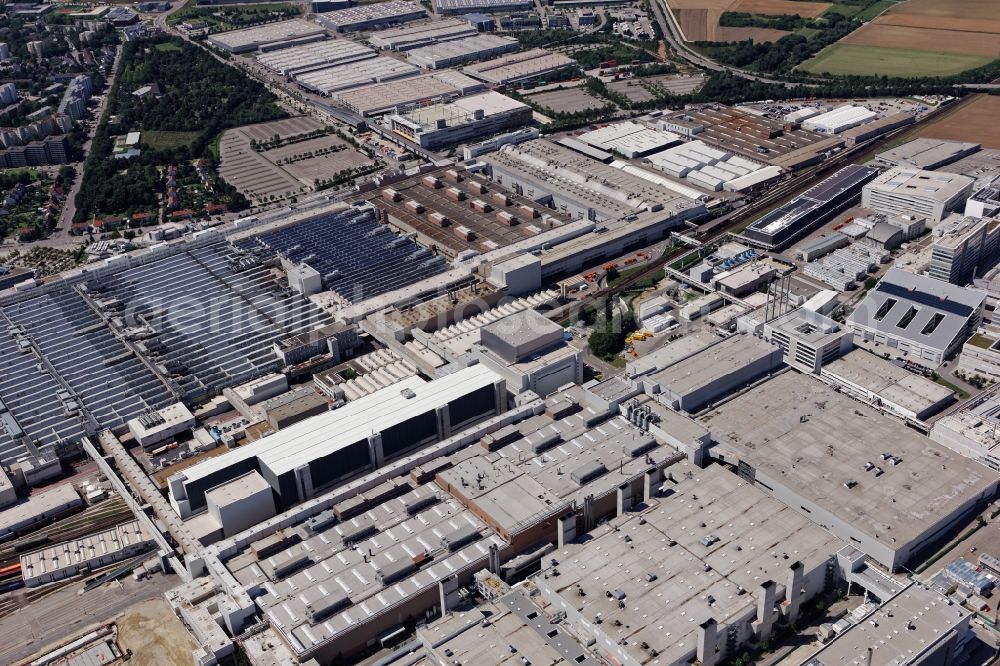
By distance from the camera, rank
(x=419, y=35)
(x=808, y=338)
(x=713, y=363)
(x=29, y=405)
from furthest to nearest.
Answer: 1. (x=419, y=35)
2. (x=29, y=405)
3. (x=808, y=338)
4. (x=713, y=363)

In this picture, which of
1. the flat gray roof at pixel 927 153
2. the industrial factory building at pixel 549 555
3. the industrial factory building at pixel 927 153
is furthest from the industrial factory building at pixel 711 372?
the flat gray roof at pixel 927 153

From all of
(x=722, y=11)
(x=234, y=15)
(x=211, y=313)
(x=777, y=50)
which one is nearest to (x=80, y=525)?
(x=211, y=313)

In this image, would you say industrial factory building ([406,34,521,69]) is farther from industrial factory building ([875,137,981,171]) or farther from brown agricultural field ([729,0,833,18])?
industrial factory building ([875,137,981,171])

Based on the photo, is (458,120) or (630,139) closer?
(630,139)

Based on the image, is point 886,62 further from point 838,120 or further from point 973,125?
point 838,120

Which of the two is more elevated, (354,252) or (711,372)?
(354,252)

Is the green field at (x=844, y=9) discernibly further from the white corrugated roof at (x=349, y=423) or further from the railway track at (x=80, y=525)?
the railway track at (x=80, y=525)

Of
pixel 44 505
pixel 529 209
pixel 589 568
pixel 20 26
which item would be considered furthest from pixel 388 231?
pixel 20 26

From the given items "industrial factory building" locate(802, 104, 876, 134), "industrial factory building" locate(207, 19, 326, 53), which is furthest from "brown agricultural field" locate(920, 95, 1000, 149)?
"industrial factory building" locate(207, 19, 326, 53)
